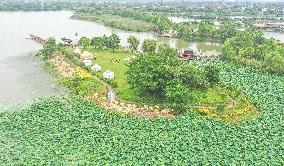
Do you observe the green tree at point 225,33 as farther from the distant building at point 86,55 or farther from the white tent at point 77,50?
the distant building at point 86,55

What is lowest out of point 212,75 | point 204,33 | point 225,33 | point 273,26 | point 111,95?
point 111,95

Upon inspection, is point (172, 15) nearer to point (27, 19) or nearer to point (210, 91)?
point (27, 19)

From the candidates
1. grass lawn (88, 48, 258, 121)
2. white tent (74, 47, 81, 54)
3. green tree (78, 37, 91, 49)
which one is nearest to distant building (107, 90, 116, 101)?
grass lawn (88, 48, 258, 121)

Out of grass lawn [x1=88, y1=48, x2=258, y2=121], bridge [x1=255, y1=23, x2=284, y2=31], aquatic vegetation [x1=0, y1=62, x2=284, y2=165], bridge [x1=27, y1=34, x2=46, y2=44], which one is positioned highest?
bridge [x1=255, y1=23, x2=284, y2=31]

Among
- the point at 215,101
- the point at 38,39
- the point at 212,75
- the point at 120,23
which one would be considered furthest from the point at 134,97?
the point at 120,23

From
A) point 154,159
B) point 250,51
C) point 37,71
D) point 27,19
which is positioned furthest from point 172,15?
point 154,159

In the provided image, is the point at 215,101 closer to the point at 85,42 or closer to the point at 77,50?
the point at 77,50

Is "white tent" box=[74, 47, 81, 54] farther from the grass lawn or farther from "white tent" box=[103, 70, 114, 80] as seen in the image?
"white tent" box=[103, 70, 114, 80]

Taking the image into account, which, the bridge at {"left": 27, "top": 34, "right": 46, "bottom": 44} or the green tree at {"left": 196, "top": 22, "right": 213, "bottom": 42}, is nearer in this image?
the bridge at {"left": 27, "top": 34, "right": 46, "bottom": 44}
